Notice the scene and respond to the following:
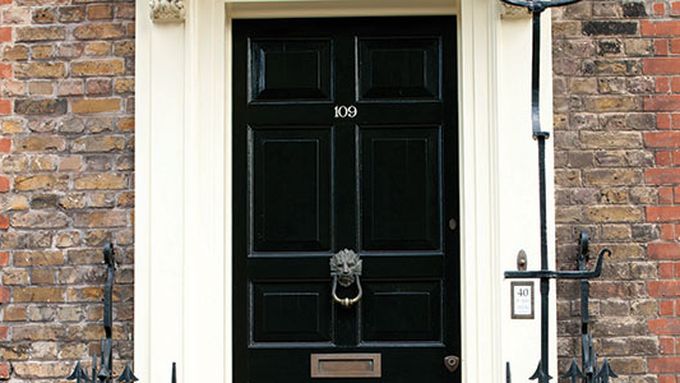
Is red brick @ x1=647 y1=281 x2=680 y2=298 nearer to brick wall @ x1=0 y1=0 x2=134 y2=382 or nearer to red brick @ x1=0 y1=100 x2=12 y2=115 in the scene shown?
brick wall @ x1=0 y1=0 x2=134 y2=382

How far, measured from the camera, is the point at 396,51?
184 inches

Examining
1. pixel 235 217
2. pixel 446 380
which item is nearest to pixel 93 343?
pixel 235 217

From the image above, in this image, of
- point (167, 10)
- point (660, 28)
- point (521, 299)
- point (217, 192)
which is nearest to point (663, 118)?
point (660, 28)

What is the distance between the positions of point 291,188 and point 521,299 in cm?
119

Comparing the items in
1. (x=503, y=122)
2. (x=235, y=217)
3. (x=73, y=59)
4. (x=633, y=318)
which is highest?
(x=73, y=59)

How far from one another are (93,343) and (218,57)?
1.46 m

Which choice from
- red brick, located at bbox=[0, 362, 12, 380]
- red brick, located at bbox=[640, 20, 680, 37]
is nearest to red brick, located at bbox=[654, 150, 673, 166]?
red brick, located at bbox=[640, 20, 680, 37]

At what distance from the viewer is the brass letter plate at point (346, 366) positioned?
452cm

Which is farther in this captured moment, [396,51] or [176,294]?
[396,51]

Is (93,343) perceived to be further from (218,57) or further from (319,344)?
(218,57)

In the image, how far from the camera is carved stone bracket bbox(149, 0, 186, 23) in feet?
14.5

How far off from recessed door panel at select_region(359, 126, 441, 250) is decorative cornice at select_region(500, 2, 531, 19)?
62 centimetres

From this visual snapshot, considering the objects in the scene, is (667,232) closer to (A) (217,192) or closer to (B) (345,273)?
(B) (345,273)

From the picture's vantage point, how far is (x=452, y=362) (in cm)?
450
